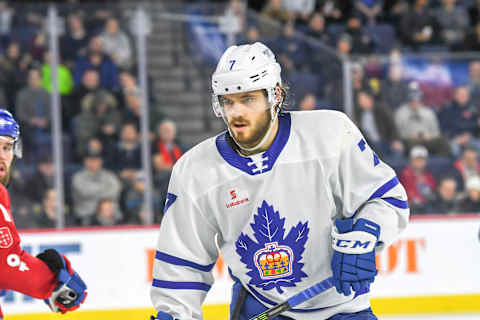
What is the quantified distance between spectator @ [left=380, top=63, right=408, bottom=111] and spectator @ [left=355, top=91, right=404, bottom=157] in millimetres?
67

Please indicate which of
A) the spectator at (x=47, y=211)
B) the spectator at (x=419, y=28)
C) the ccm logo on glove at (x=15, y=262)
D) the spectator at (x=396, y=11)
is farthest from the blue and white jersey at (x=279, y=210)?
the spectator at (x=396, y=11)

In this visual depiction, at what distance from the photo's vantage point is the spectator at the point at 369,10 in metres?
8.82

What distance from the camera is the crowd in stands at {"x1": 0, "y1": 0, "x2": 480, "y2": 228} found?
598 centimetres

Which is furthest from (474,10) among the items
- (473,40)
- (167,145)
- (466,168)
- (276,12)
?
(167,145)

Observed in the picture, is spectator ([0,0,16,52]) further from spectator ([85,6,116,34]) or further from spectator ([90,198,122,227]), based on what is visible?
spectator ([90,198,122,227])

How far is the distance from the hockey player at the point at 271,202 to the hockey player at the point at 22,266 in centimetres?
27

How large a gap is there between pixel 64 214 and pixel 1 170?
124 inches

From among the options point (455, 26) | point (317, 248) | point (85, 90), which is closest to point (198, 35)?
point (85, 90)

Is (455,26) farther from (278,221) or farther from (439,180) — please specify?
(278,221)

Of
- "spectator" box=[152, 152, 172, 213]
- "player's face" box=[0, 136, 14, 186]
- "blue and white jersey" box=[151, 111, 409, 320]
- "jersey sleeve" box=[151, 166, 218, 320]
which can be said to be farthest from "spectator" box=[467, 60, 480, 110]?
"player's face" box=[0, 136, 14, 186]

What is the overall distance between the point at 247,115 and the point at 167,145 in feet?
11.6

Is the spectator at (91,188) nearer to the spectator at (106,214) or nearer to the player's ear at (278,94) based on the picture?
the spectator at (106,214)

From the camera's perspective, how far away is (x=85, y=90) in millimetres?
6160

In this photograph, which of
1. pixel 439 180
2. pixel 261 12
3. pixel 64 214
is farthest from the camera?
pixel 261 12
